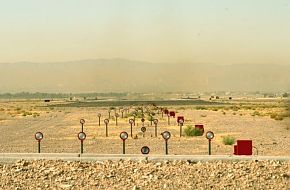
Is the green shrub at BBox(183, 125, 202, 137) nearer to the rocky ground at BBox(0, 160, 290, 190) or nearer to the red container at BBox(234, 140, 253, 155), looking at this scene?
the red container at BBox(234, 140, 253, 155)

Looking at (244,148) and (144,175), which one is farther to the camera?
(244,148)

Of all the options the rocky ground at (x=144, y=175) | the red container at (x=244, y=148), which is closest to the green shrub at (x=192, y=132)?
the red container at (x=244, y=148)

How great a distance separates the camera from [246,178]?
12414mm

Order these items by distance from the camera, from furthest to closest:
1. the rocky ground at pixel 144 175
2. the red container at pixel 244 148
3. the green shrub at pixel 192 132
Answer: the green shrub at pixel 192 132 → the red container at pixel 244 148 → the rocky ground at pixel 144 175

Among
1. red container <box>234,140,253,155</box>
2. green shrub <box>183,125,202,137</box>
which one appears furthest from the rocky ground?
green shrub <box>183,125,202,137</box>

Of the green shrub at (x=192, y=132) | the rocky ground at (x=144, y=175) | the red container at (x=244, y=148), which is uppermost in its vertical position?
the red container at (x=244, y=148)

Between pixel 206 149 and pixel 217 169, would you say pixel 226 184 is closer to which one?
pixel 217 169

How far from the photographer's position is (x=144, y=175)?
41.6 ft

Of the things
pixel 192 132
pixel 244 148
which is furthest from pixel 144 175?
pixel 192 132

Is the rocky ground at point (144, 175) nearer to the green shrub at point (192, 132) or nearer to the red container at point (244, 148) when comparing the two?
the red container at point (244, 148)

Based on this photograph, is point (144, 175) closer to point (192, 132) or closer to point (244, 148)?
point (244, 148)

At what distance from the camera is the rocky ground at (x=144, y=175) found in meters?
12.2

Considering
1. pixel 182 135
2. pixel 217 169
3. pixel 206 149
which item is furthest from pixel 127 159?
pixel 182 135

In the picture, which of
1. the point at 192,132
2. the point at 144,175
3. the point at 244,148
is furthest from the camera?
the point at 192,132
